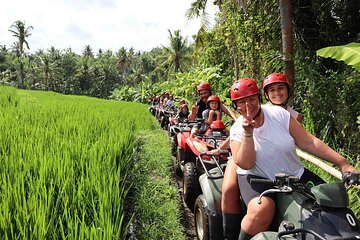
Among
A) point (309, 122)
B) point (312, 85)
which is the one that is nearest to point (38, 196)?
point (309, 122)

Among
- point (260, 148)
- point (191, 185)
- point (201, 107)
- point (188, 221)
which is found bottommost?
point (188, 221)

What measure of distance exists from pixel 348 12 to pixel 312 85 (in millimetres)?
1796

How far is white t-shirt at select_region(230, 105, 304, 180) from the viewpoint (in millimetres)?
2084

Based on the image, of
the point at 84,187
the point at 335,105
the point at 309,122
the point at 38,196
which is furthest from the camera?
the point at 309,122

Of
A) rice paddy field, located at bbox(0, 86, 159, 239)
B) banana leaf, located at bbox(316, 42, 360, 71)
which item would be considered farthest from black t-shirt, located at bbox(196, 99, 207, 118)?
banana leaf, located at bbox(316, 42, 360, 71)

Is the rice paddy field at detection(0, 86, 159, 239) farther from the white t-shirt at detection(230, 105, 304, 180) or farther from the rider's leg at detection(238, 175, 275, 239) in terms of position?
the white t-shirt at detection(230, 105, 304, 180)

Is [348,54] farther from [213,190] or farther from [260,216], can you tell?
[260,216]

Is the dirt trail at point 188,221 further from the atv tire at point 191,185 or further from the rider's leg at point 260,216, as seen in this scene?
the rider's leg at point 260,216

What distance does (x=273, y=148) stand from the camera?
2078mm

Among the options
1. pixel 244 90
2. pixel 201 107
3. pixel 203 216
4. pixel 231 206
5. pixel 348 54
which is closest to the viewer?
pixel 244 90

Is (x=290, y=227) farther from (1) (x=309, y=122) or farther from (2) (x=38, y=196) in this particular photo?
(1) (x=309, y=122)

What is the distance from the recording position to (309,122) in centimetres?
549

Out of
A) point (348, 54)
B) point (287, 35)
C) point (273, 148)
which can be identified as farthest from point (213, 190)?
point (287, 35)

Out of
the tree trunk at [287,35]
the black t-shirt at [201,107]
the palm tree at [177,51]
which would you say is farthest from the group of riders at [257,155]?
the palm tree at [177,51]
